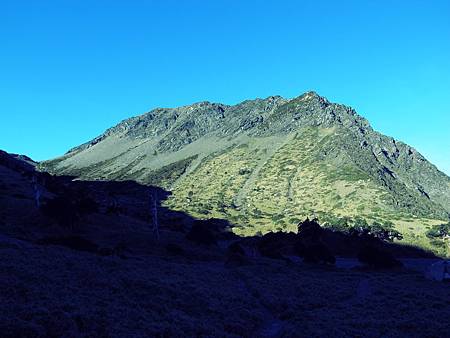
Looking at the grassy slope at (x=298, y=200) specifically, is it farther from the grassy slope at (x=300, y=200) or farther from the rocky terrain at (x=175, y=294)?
the rocky terrain at (x=175, y=294)

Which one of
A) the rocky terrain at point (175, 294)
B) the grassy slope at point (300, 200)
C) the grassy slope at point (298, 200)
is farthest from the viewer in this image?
the grassy slope at point (300, 200)

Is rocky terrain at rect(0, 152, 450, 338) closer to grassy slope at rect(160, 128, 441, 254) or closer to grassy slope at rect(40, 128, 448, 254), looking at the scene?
grassy slope at rect(160, 128, 441, 254)

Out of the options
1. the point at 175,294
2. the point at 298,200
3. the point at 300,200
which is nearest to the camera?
the point at 175,294

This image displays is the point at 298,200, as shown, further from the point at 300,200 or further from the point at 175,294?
the point at 175,294

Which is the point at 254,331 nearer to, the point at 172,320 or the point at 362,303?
the point at 172,320

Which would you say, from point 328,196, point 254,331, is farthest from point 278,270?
point 328,196

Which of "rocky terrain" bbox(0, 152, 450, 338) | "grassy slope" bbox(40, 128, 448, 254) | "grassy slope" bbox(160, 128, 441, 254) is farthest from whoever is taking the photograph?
"grassy slope" bbox(40, 128, 448, 254)

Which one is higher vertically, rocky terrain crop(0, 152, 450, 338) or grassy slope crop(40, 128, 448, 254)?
grassy slope crop(40, 128, 448, 254)

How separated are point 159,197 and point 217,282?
156820 mm

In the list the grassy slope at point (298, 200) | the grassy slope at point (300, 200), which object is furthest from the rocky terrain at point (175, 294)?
the grassy slope at point (300, 200)

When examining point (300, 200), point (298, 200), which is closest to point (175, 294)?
point (300, 200)

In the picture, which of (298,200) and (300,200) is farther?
(298,200)

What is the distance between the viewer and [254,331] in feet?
80.1

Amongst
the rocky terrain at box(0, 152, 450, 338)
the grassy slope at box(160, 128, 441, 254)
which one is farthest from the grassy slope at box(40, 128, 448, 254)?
the rocky terrain at box(0, 152, 450, 338)
